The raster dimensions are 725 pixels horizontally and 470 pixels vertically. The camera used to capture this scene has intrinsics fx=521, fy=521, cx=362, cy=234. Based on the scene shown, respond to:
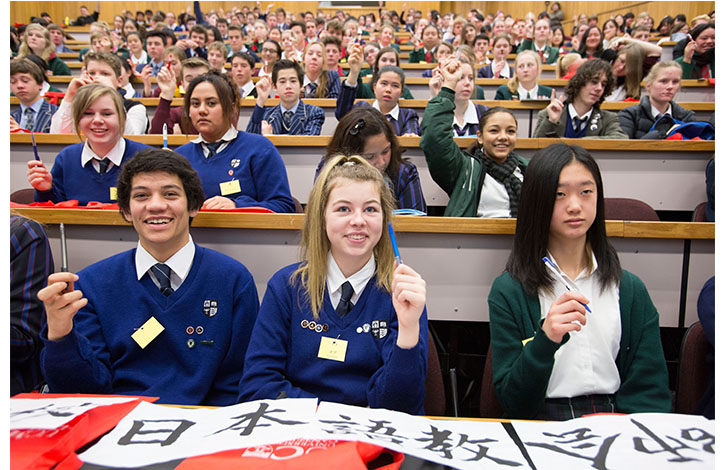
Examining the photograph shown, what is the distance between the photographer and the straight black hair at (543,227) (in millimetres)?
1375

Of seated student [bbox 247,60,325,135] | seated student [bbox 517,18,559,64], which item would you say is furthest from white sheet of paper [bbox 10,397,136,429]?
seated student [bbox 517,18,559,64]

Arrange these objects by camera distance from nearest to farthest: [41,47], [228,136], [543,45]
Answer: [228,136] < [41,47] < [543,45]

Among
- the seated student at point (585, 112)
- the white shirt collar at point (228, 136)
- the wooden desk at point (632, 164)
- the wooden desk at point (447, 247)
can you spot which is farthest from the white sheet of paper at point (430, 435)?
the seated student at point (585, 112)

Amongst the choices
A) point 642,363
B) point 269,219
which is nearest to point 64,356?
point 269,219

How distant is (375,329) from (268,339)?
26 cm

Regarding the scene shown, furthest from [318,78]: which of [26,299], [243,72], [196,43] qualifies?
[26,299]

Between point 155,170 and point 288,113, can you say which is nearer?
point 155,170

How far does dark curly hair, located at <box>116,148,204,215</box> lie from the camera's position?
57.3 inches

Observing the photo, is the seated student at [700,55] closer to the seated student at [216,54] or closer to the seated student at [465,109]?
the seated student at [465,109]

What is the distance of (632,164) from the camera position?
103 inches

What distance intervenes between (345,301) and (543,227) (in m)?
0.56

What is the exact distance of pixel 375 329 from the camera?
51.4 inches

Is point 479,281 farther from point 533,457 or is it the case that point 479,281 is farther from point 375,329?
point 533,457

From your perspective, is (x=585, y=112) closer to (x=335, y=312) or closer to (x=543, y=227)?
(x=543, y=227)
